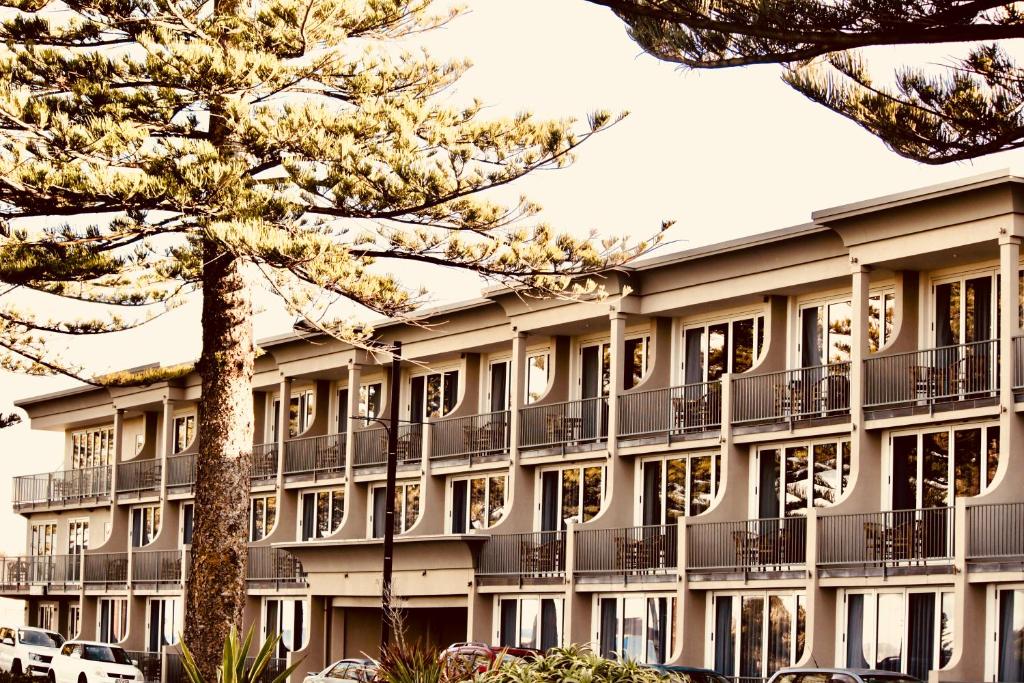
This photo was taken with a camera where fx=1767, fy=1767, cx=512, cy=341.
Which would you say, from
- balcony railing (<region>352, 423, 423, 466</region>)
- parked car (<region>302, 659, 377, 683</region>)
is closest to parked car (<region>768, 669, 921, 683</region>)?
parked car (<region>302, 659, 377, 683</region>)

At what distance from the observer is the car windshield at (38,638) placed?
48.5 metres

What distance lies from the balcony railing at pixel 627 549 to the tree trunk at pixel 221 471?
16034mm

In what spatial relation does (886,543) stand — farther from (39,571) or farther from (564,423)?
(39,571)

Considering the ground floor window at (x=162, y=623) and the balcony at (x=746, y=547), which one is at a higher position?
the balcony at (x=746, y=547)

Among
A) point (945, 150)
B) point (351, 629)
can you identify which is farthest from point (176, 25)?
point (351, 629)

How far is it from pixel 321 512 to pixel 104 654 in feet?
33.6

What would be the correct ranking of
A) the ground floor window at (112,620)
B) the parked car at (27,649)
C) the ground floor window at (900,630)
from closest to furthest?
the ground floor window at (900,630), the parked car at (27,649), the ground floor window at (112,620)

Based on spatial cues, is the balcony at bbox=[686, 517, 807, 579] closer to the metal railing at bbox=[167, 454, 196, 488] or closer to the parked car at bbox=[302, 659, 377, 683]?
the parked car at bbox=[302, 659, 377, 683]

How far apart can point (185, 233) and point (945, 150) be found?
39.0 ft

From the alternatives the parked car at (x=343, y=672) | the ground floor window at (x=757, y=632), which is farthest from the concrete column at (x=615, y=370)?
the parked car at (x=343, y=672)

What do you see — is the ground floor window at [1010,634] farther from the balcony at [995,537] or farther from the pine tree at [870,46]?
the pine tree at [870,46]

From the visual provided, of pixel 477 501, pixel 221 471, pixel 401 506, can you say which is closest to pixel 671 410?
pixel 477 501

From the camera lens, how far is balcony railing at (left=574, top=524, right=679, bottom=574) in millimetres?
37531

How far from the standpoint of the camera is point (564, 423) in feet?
137
